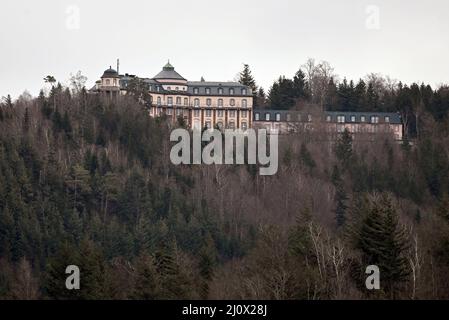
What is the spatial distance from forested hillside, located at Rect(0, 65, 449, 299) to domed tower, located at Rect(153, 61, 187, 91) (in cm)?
940

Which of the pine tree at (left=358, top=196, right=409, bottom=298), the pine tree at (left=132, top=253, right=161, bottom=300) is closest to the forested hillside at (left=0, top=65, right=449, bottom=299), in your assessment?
the pine tree at (left=132, top=253, right=161, bottom=300)

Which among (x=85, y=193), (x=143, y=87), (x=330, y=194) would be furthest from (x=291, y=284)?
(x=143, y=87)

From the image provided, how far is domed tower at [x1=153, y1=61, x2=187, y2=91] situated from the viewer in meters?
99.4

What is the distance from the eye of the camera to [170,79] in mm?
99750

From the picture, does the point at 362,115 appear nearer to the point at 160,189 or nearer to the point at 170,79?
the point at 170,79

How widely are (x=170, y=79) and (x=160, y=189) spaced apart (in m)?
19.1

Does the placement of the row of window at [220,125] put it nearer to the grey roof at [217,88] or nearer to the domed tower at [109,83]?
the grey roof at [217,88]

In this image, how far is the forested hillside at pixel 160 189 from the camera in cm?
7012

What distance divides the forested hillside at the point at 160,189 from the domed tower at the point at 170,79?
370 inches

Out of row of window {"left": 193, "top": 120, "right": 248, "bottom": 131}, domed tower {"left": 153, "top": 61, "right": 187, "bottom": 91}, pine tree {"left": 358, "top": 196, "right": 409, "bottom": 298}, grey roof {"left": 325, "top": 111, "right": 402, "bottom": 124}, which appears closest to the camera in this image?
pine tree {"left": 358, "top": 196, "right": 409, "bottom": 298}

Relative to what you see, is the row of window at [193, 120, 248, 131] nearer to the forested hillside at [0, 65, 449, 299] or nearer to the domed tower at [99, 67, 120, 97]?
the forested hillside at [0, 65, 449, 299]

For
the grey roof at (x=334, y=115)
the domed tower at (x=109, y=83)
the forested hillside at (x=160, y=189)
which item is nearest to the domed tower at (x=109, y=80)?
the domed tower at (x=109, y=83)

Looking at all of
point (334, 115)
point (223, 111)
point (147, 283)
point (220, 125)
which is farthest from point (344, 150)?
point (147, 283)
